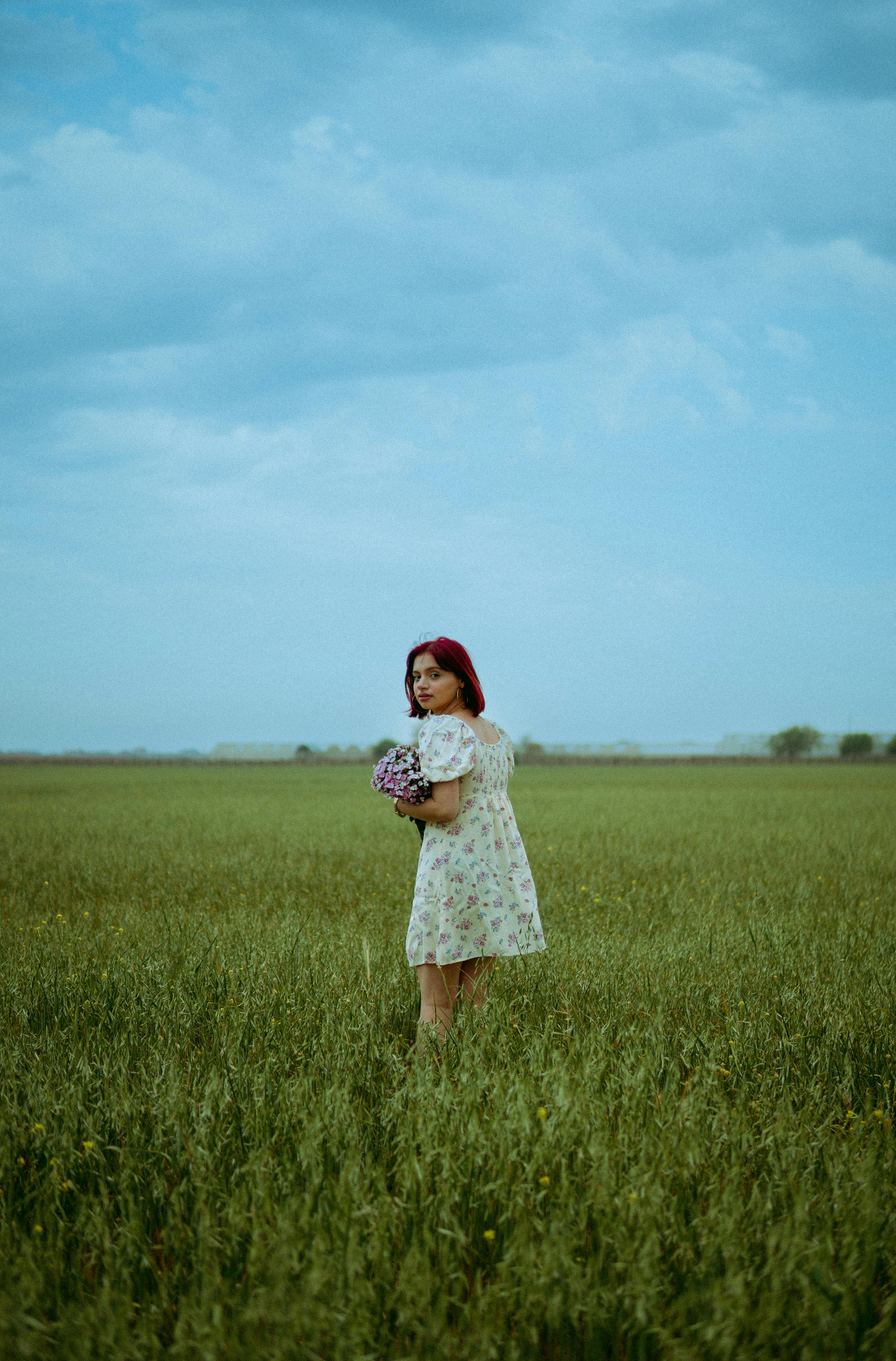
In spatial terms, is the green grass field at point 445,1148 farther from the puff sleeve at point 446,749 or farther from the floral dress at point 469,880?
the puff sleeve at point 446,749

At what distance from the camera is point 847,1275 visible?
2289 millimetres

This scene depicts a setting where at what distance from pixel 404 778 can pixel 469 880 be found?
2.11 feet

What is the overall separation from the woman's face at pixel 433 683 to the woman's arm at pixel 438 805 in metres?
0.42

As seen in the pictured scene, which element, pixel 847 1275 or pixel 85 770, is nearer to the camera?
pixel 847 1275

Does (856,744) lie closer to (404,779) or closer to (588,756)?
(588,756)

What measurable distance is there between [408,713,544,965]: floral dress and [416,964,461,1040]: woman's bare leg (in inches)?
3.6

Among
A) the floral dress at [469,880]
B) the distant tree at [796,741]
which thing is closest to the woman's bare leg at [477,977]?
the floral dress at [469,880]

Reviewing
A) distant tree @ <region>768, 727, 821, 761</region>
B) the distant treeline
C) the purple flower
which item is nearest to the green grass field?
the purple flower

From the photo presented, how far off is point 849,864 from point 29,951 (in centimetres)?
1002

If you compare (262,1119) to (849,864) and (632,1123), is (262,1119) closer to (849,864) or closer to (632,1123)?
(632,1123)

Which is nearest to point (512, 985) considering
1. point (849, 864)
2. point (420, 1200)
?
point (420, 1200)

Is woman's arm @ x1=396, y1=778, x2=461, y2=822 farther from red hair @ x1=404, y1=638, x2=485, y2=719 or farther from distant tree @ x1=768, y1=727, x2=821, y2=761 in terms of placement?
distant tree @ x1=768, y1=727, x2=821, y2=761

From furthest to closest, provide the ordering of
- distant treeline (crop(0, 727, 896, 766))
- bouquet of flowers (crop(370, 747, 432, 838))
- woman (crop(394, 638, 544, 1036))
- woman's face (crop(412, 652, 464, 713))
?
distant treeline (crop(0, 727, 896, 766))
woman's face (crop(412, 652, 464, 713))
woman (crop(394, 638, 544, 1036))
bouquet of flowers (crop(370, 747, 432, 838))

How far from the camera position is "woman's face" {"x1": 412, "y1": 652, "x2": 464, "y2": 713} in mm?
4277
